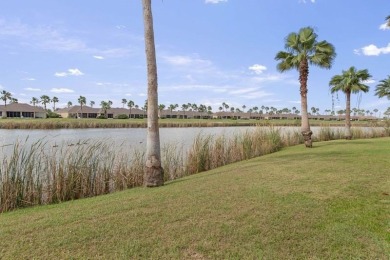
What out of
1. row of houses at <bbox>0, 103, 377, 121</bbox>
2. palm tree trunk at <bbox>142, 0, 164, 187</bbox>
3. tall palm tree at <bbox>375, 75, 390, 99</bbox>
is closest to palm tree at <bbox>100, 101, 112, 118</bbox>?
row of houses at <bbox>0, 103, 377, 121</bbox>

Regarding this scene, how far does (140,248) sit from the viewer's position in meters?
3.95

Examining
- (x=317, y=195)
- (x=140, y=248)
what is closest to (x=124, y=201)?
(x=140, y=248)

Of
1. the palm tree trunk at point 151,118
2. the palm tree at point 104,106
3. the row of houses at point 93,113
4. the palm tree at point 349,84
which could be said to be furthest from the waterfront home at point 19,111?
the palm tree trunk at point 151,118

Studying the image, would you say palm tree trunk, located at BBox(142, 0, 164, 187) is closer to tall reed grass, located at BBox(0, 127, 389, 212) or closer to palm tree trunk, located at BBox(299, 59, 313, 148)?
tall reed grass, located at BBox(0, 127, 389, 212)

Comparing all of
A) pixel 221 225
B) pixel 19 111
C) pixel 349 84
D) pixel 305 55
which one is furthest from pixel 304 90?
pixel 19 111

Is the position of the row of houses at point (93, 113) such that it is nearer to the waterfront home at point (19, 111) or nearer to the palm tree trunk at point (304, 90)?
the waterfront home at point (19, 111)

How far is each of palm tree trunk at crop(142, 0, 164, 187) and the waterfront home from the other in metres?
81.1

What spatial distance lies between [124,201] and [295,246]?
3.61 m

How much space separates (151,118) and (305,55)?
1336 centimetres

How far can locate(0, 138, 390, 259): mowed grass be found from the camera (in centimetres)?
387

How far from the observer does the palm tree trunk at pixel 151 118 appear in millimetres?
7805

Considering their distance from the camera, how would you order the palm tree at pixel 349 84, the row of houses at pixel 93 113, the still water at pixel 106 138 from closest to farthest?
the still water at pixel 106 138, the palm tree at pixel 349 84, the row of houses at pixel 93 113

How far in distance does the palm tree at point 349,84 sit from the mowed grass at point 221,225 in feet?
62.4

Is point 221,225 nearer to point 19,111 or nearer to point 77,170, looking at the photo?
point 77,170
